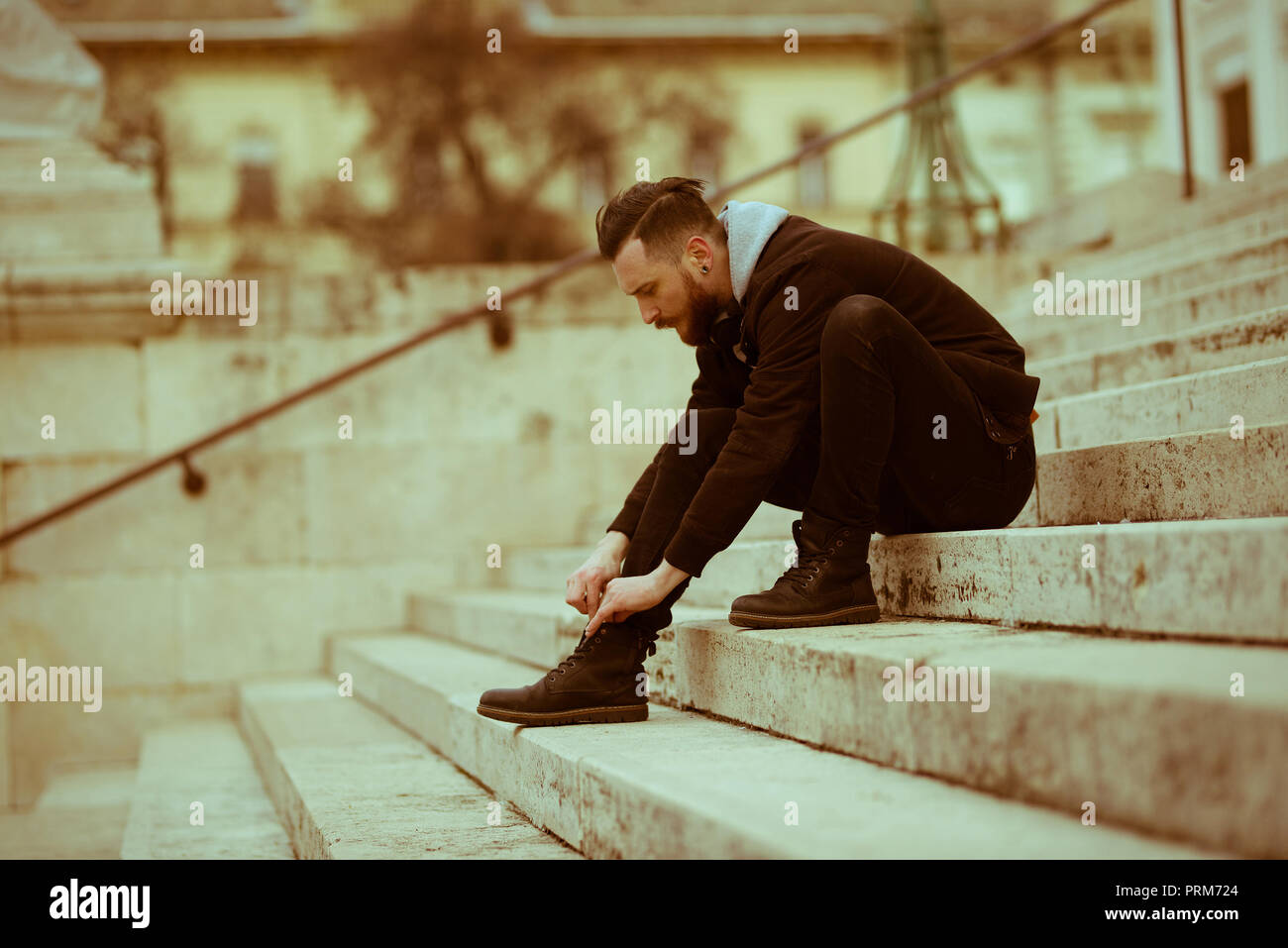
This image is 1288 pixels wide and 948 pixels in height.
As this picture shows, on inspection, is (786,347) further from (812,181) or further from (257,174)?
(257,174)

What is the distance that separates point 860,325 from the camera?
2760 mm

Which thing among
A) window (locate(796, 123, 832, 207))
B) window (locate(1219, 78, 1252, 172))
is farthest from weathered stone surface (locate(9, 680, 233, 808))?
window (locate(796, 123, 832, 207))

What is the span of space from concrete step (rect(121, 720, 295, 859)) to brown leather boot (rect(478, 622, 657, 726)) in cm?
91

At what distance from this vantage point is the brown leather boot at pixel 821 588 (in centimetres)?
282

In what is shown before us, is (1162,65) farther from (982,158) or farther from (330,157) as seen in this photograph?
(330,157)

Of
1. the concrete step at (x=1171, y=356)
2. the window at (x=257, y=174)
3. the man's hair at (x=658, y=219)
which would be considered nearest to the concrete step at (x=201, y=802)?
the man's hair at (x=658, y=219)

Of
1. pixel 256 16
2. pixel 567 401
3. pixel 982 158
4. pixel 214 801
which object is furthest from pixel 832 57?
pixel 214 801

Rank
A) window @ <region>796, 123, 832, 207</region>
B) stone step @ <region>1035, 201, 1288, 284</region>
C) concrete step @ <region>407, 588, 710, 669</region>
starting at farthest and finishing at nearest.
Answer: window @ <region>796, 123, 832, 207</region>, stone step @ <region>1035, 201, 1288, 284</region>, concrete step @ <region>407, 588, 710, 669</region>

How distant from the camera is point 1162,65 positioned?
889 inches

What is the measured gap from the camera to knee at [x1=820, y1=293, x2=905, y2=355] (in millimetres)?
2760

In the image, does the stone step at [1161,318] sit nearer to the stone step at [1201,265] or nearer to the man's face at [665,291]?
the stone step at [1201,265]

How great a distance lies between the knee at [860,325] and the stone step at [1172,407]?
0.83 m

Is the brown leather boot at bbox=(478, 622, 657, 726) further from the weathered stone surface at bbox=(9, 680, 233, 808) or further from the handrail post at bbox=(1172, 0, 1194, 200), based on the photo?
the handrail post at bbox=(1172, 0, 1194, 200)
